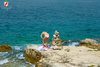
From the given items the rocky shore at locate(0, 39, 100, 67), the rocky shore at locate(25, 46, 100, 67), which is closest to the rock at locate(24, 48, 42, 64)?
the rocky shore at locate(0, 39, 100, 67)

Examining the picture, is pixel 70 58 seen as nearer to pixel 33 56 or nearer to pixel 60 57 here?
pixel 60 57

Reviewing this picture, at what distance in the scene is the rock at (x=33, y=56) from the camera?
30.1 meters

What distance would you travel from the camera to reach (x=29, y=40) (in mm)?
51781

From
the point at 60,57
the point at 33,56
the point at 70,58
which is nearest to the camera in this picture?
the point at 70,58

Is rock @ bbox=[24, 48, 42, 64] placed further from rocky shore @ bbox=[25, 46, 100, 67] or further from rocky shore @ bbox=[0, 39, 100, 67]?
rocky shore @ bbox=[25, 46, 100, 67]

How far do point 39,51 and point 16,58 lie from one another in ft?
20.9

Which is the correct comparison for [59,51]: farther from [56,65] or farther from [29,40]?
[29,40]

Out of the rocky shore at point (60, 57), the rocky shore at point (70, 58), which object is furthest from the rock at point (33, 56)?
the rocky shore at point (70, 58)

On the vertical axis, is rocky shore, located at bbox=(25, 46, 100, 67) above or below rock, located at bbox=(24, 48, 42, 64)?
above

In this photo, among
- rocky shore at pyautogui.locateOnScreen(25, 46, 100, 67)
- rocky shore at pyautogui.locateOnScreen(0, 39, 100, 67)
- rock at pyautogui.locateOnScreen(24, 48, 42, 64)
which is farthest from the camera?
rock at pyautogui.locateOnScreen(24, 48, 42, 64)

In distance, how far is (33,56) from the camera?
1227 inches

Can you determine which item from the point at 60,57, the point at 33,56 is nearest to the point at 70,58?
the point at 60,57

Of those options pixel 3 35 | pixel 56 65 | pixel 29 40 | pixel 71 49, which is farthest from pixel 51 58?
pixel 3 35

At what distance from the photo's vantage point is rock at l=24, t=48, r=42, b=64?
30.1 metres
